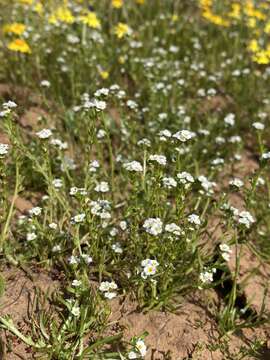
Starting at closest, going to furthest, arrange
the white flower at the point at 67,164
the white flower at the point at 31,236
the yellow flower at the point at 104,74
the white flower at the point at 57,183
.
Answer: the white flower at the point at 31,236 < the white flower at the point at 57,183 < the white flower at the point at 67,164 < the yellow flower at the point at 104,74

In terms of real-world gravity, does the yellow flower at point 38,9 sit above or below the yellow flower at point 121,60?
above

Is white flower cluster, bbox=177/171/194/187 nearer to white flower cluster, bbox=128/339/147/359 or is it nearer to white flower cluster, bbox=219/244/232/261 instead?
white flower cluster, bbox=219/244/232/261

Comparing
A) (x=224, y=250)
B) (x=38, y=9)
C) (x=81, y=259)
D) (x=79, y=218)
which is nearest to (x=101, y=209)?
(x=79, y=218)

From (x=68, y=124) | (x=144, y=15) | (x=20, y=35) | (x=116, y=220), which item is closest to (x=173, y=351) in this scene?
(x=116, y=220)

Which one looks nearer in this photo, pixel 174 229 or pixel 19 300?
pixel 174 229

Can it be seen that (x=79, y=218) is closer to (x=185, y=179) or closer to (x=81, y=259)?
(x=81, y=259)

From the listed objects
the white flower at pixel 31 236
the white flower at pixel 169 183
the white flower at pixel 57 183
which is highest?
the white flower at pixel 169 183

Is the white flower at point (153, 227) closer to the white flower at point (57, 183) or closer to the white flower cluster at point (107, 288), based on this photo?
the white flower cluster at point (107, 288)

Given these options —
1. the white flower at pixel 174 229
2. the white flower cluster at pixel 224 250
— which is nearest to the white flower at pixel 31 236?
the white flower at pixel 174 229

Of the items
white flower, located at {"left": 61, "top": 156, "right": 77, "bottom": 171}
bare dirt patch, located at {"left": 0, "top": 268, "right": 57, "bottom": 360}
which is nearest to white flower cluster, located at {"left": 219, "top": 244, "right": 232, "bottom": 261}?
bare dirt patch, located at {"left": 0, "top": 268, "right": 57, "bottom": 360}

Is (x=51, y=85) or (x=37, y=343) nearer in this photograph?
(x=37, y=343)

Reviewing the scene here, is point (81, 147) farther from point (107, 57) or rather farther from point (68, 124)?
point (107, 57)
